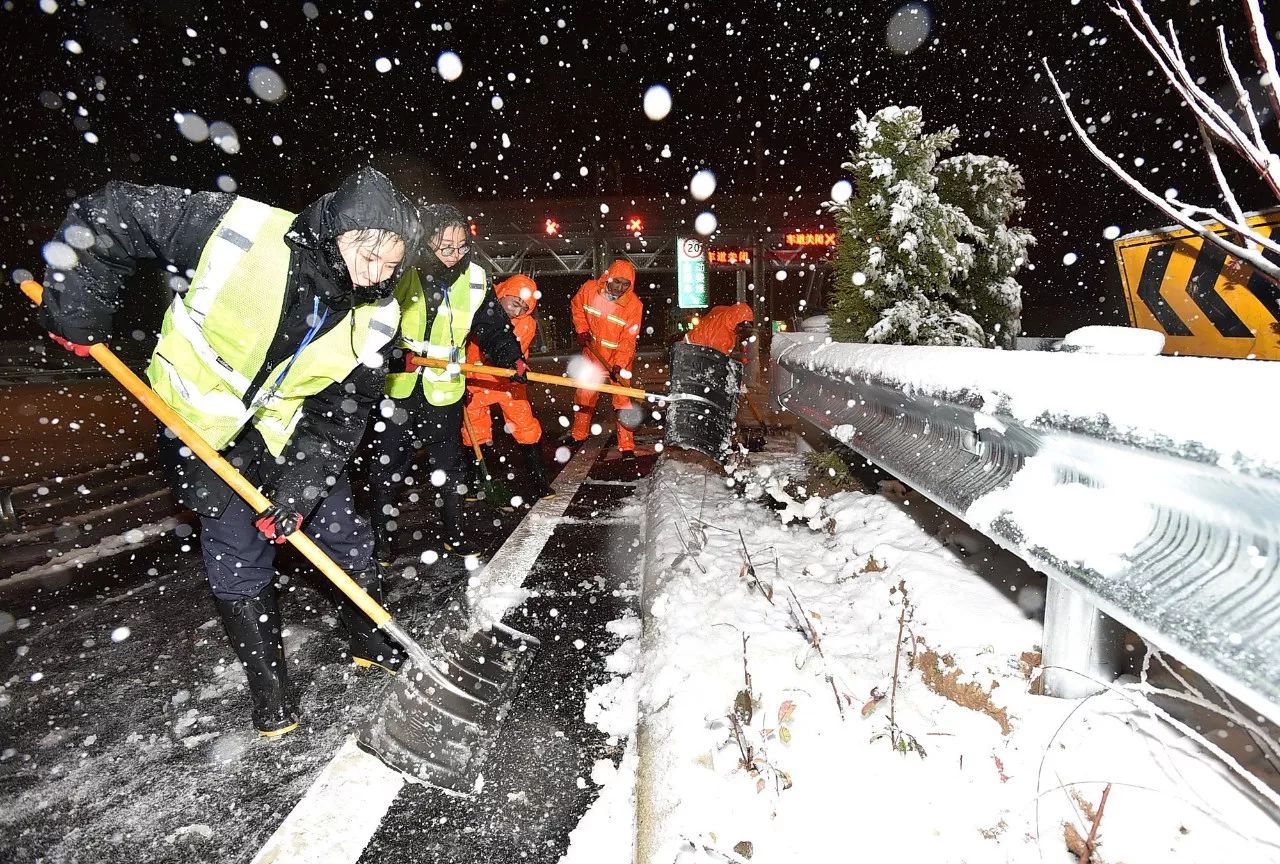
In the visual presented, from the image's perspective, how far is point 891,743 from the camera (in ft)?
5.65

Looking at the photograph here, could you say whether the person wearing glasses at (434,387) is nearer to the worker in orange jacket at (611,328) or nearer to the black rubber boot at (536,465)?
the black rubber boot at (536,465)

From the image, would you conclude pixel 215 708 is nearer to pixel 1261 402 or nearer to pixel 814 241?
pixel 1261 402

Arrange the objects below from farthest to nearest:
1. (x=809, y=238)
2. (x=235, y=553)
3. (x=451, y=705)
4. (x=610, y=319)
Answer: (x=809, y=238) → (x=610, y=319) → (x=235, y=553) → (x=451, y=705)

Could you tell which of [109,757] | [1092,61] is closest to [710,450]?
[109,757]

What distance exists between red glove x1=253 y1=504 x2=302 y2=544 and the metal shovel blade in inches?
28.2

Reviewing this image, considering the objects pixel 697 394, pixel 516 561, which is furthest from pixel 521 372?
pixel 516 561

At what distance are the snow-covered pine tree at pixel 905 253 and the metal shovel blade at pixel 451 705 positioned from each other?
10.4 feet

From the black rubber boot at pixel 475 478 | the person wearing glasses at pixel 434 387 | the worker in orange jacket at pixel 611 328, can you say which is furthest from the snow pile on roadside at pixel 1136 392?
the worker in orange jacket at pixel 611 328

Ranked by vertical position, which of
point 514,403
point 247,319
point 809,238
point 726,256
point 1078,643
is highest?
point 809,238

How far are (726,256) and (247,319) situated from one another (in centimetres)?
2147

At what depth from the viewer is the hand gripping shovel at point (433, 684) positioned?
6.48 feet

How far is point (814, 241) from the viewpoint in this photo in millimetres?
21547

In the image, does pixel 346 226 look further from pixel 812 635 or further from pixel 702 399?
pixel 702 399

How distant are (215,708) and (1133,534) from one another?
318 cm
